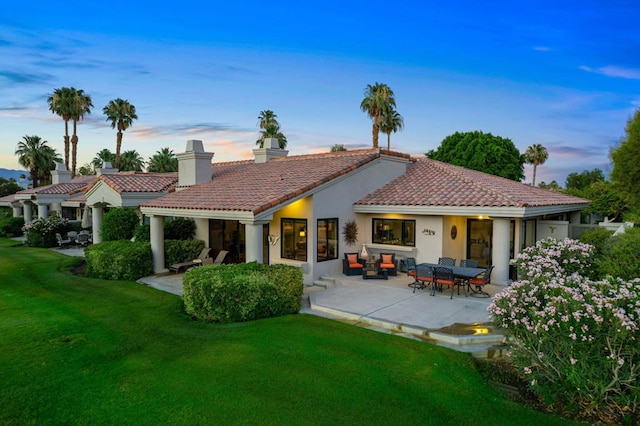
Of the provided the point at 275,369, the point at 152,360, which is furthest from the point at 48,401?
the point at 275,369

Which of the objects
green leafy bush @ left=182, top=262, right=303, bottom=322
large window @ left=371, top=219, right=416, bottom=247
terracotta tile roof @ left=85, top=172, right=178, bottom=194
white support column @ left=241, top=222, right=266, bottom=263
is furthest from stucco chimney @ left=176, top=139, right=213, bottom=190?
green leafy bush @ left=182, top=262, right=303, bottom=322

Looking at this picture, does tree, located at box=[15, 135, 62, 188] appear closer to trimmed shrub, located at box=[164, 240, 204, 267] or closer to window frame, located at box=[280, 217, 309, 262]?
trimmed shrub, located at box=[164, 240, 204, 267]

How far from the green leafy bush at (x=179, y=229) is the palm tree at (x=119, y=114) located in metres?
40.6

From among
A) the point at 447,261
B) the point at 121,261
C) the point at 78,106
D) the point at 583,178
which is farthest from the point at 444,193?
the point at 78,106

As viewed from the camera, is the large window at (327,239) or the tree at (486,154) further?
the tree at (486,154)

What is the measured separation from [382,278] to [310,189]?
443cm

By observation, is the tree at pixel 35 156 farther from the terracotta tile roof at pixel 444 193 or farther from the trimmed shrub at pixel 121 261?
the terracotta tile roof at pixel 444 193

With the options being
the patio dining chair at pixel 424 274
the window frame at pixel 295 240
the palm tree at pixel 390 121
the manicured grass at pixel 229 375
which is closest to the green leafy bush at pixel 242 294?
the manicured grass at pixel 229 375

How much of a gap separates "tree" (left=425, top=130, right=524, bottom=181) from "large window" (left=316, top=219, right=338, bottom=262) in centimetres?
3267

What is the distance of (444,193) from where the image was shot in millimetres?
16531

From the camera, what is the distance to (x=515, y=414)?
6.08 meters

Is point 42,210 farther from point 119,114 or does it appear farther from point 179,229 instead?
point 119,114

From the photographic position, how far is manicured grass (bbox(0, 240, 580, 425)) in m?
6.07

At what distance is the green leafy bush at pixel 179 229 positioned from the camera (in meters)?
20.0
